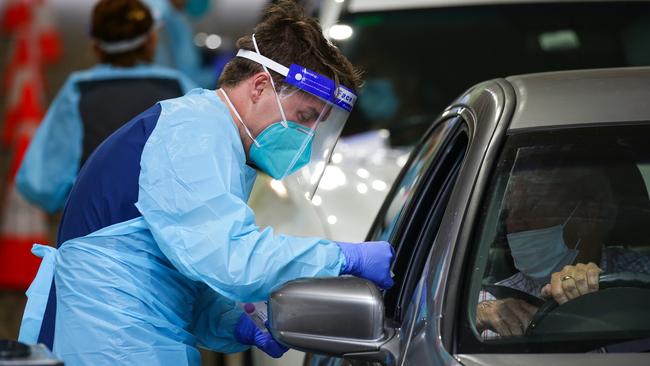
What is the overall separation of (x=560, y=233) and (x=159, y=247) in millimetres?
951

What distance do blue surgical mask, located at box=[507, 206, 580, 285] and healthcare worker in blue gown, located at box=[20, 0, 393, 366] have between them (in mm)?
369

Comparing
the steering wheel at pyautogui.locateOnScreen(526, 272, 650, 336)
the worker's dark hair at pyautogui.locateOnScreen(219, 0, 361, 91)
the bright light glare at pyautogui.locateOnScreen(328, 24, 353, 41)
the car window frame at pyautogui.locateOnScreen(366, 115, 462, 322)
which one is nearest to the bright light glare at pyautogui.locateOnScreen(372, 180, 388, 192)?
the bright light glare at pyautogui.locateOnScreen(328, 24, 353, 41)

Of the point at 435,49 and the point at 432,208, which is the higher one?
the point at 435,49

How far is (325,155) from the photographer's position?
373 cm

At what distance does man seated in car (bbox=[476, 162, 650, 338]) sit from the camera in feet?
10.2

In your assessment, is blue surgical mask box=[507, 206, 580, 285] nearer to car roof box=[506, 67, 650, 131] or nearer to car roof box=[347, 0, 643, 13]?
car roof box=[506, 67, 650, 131]

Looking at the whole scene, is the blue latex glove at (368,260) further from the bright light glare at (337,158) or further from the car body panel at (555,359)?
the bright light glare at (337,158)

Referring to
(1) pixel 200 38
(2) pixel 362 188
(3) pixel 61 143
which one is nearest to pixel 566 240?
(2) pixel 362 188

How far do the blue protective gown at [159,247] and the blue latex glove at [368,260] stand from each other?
0.12ft

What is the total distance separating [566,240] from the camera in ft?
10.5

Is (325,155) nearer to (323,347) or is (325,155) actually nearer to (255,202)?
(323,347)

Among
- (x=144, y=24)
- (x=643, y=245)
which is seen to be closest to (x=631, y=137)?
(x=643, y=245)

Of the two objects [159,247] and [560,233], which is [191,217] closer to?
[159,247]

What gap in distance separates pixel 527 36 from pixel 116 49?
195 cm
